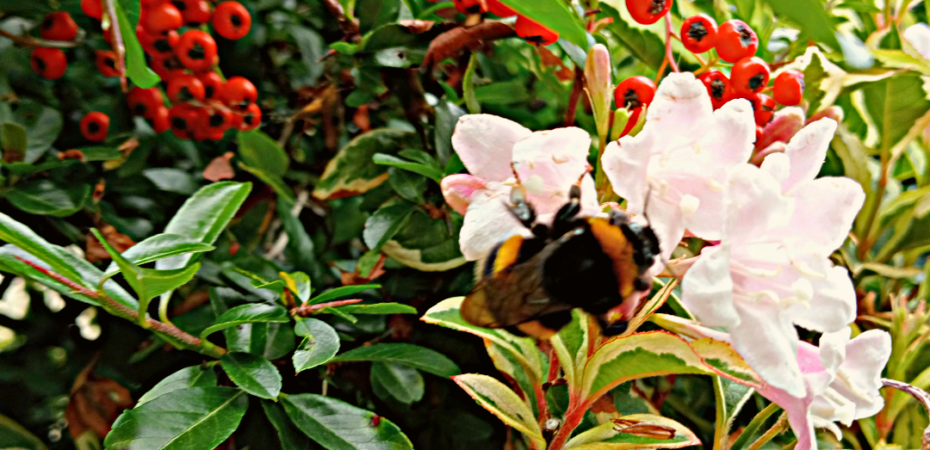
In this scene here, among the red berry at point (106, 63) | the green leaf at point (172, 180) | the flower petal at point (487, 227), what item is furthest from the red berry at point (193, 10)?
the flower petal at point (487, 227)

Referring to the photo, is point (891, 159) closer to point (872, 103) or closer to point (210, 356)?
point (872, 103)

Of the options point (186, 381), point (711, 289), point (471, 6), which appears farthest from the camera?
point (471, 6)

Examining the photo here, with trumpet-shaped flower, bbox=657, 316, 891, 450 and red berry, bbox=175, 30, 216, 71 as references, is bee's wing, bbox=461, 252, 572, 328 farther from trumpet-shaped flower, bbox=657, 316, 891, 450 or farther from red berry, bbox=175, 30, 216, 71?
red berry, bbox=175, 30, 216, 71

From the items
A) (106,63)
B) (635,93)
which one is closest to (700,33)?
(635,93)

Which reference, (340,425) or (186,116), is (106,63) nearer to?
(186,116)

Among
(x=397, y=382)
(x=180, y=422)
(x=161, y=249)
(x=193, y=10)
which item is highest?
(x=193, y=10)
